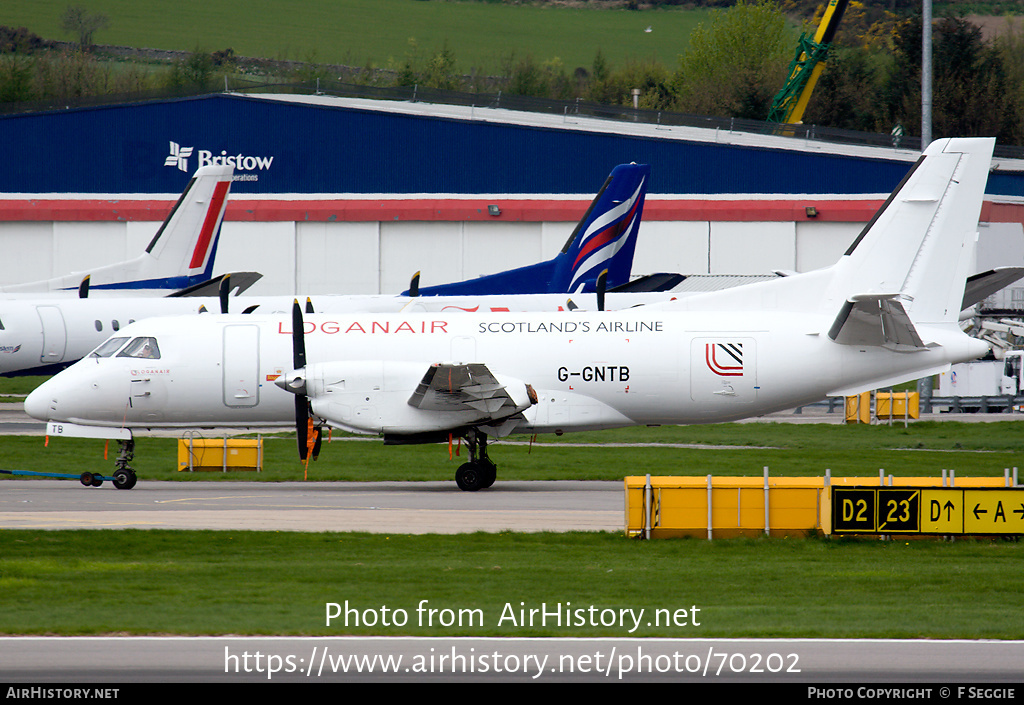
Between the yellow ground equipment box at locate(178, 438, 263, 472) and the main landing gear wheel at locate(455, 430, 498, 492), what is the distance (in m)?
6.44

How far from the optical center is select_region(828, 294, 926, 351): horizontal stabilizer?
22156 mm

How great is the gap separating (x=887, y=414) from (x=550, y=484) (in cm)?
2048

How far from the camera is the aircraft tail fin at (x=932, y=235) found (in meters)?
23.7

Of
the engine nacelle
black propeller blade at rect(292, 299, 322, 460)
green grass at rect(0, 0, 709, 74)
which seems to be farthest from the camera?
green grass at rect(0, 0, 709, 74)

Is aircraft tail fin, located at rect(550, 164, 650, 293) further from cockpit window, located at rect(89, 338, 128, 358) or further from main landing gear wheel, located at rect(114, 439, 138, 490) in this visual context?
main landing gear wheel, located at rect(114, 439, 138, 490)

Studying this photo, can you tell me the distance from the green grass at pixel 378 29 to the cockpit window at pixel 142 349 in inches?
4240

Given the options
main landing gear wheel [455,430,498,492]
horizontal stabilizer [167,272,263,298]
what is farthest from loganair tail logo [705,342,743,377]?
horizontal stabilizer [167,272,263,298]

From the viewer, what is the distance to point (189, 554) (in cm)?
1683

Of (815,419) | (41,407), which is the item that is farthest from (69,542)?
(815,419)

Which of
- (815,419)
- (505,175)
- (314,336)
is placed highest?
(505,175)

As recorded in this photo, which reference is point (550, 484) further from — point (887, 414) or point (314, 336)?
point (887, 414)

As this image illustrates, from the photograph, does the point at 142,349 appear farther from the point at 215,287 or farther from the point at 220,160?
the point at 220,160

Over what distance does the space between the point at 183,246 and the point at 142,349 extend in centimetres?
1845
